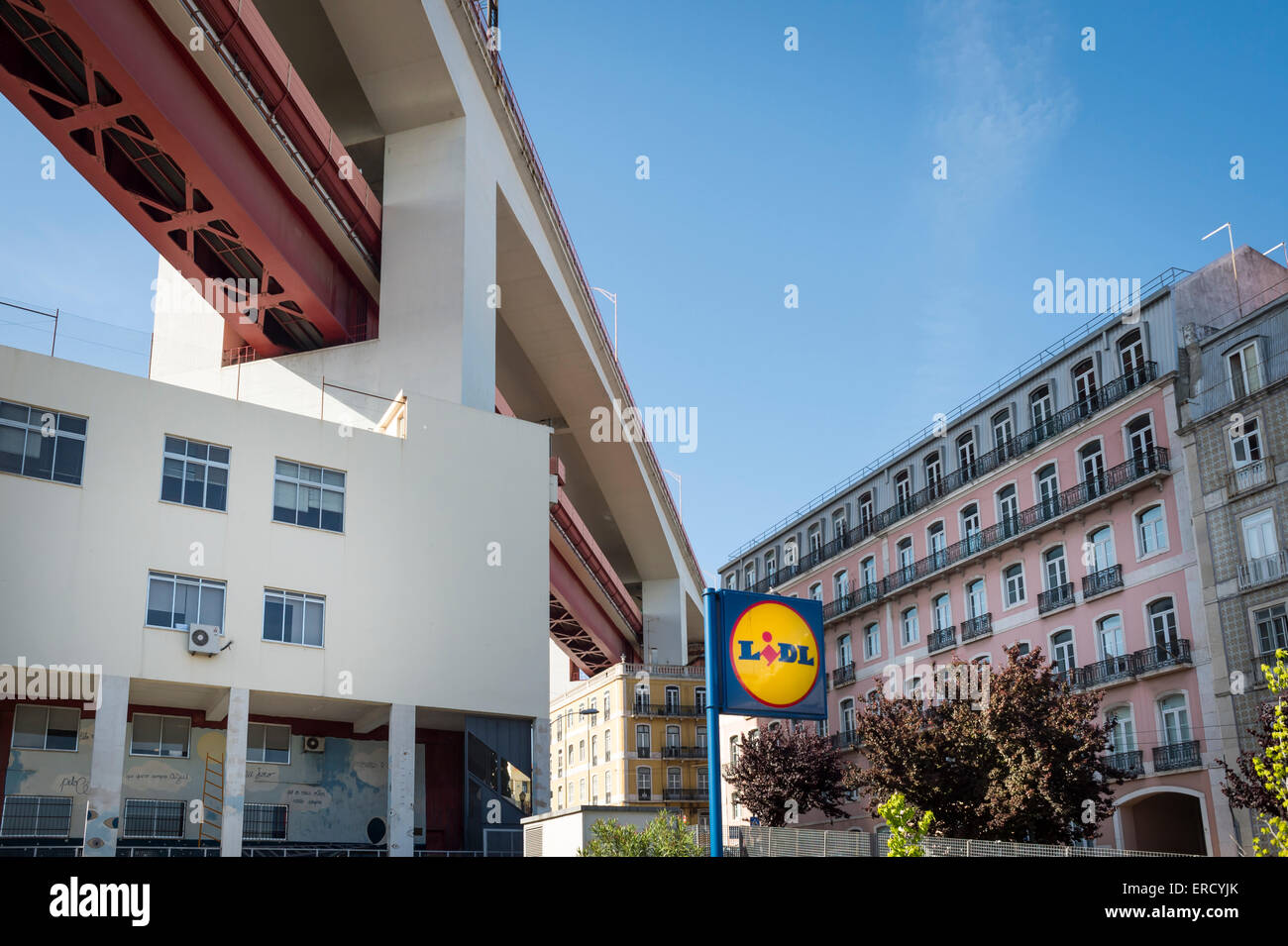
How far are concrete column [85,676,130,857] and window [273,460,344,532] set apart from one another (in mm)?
5895

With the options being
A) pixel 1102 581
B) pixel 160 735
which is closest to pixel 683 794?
pixel 1102 581

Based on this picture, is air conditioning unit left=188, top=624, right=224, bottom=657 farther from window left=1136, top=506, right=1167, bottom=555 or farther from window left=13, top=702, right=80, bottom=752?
window left=1136, top=506, right=1167, bottom=555

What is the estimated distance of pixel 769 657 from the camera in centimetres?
1521

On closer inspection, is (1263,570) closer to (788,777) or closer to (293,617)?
(788,777)

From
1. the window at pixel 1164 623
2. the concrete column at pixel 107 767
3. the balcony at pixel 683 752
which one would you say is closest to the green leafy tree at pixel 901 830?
the concrete column at pixel 107 767

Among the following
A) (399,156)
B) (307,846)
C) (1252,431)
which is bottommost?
(307,846)

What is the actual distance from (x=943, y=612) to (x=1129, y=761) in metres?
13.5

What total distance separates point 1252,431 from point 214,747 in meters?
34.6

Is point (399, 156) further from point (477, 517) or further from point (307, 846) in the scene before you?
point (307, 846)

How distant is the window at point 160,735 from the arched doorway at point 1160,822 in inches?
1221

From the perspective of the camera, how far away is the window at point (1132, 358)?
45.5 m
